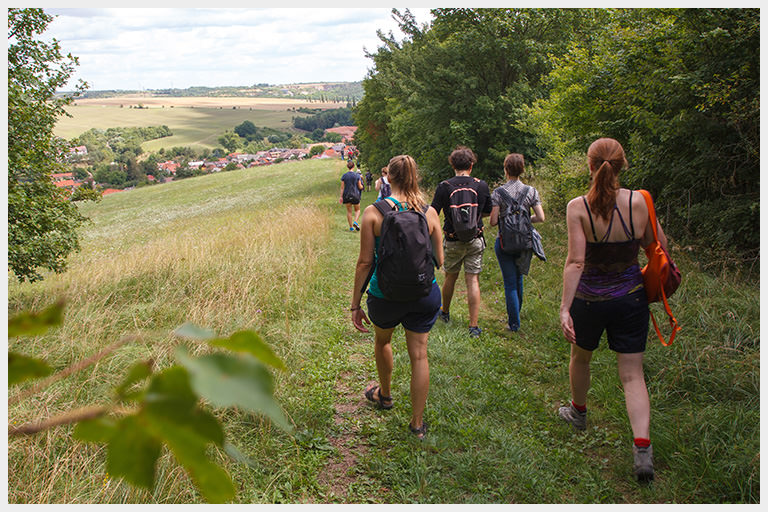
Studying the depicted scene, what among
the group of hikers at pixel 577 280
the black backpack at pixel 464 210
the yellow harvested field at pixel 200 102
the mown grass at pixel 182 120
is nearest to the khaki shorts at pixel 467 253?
the black backpack at pixel 464 210

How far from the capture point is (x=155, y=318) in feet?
18.5

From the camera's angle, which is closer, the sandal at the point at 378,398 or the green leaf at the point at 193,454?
the green leaf at the point at 193,454

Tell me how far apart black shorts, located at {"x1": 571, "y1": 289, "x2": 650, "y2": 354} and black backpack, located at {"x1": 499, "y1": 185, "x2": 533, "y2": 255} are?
80.4 inches

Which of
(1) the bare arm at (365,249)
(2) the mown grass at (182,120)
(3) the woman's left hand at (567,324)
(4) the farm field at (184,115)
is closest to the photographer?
(3) the woman's left hand at (567,324)

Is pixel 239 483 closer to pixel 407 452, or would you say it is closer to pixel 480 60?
pixel 407 452

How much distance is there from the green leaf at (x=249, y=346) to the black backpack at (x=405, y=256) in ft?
9.62

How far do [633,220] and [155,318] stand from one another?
4.81 metres

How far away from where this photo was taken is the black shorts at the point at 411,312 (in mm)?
3568

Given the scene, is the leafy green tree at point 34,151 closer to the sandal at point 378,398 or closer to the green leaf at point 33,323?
the sandal at point 378,398

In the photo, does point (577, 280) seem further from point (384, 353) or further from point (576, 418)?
point (384, 353)

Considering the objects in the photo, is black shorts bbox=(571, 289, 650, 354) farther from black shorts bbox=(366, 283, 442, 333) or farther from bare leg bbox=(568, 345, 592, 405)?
black shorts bbox=(366, 283, 442, 333)

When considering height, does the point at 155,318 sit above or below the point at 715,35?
below

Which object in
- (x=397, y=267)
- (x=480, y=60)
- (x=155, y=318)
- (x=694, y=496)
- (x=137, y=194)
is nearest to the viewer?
(x=694, y=496)

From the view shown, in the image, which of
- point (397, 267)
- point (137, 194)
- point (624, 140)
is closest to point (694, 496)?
point (397, 267)
